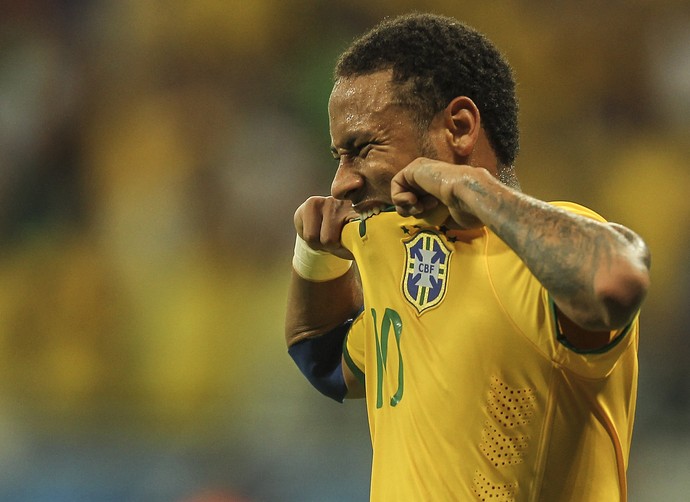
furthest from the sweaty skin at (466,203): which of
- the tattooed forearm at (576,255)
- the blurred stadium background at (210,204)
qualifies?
the blurred stadium background at (210,204)

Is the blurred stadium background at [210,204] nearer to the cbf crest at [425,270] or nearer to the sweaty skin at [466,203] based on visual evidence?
the sweaty skin at [466,203]

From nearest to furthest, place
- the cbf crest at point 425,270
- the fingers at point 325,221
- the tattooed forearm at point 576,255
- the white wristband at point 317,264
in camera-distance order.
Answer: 1. the tattooed forearm at point 576,255
2. the cbf crest at point 425,270
3. the fingers at point 325,221
4. the white wristband at point 317,264

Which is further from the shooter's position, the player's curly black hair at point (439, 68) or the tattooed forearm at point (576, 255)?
the player's curly black hair at point (439, 68)

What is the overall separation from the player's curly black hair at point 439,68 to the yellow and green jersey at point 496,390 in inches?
5.7

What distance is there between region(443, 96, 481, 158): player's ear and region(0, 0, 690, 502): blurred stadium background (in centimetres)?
157

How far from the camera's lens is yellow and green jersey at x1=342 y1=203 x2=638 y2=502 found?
30.3 inches

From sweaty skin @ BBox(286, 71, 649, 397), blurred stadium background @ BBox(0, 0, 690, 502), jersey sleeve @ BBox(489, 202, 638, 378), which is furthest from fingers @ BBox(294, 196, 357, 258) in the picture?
blurred stadium background @ BBox(0, 0, 690, 502)

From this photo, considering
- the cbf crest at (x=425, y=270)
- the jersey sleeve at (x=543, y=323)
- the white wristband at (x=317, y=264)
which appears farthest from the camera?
the white wristband at (x=317, y=264)

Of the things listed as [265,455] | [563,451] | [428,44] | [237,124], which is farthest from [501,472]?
[237,124]

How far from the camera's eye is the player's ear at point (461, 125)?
0.89 meters

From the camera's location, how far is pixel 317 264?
3.80 feet

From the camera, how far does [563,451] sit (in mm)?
786

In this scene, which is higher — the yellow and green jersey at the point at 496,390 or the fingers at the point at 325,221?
the fingers at the point at 325,221

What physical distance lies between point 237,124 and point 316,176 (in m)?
0.31
